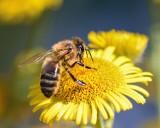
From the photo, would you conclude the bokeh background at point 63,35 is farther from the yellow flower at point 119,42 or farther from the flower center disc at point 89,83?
the flower center disc at point 89,83

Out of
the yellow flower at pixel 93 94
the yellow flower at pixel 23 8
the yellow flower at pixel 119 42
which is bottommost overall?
the yellow flower at pixel 93 94

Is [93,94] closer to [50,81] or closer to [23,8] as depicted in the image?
[50,81]

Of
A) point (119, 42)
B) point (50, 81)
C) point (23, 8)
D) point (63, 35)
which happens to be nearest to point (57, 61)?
point (50, 81)

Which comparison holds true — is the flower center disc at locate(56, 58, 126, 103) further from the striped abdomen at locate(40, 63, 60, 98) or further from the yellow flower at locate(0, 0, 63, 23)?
the yellow flower at locate(0, 0, 63, 23)

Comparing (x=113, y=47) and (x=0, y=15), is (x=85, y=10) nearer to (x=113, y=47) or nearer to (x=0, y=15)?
(x=0, y=15)

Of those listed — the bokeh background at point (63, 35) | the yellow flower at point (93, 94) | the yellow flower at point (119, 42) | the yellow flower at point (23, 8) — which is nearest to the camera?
the yellow flower at point (93, 94)

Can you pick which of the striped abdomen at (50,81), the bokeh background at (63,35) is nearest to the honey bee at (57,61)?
the striped abdomen at (50,81)

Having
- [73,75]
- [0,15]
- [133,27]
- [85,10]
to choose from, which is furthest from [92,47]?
[85,10]
